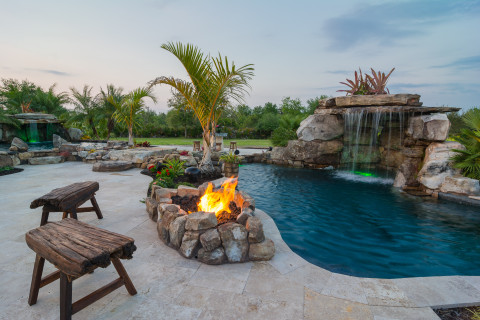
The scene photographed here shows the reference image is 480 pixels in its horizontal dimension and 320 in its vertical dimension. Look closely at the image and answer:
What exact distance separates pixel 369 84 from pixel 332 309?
518 inches

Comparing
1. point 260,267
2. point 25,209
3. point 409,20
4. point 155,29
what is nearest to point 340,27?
point 409,20

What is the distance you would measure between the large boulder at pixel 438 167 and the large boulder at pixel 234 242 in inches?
305

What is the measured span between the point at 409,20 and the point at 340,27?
2622 mm

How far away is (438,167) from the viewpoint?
7.64 metres

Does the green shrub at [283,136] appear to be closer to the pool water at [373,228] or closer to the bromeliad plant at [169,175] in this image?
the pool water at [373,228]

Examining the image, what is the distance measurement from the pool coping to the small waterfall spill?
30.6 feet

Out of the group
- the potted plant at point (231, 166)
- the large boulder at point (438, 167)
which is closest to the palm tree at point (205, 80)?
the potted plant at point (231, 166)

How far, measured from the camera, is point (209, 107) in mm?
7422

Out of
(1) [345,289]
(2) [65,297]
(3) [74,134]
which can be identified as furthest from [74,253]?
(3) [74,134]

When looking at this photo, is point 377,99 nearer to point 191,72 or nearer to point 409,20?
point 409,20

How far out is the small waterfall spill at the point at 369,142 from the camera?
11188mm

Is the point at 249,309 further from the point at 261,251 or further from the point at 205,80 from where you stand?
the point at 205,80

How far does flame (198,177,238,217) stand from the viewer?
12.5ft

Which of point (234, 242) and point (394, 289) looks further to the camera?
point (234, 242)
